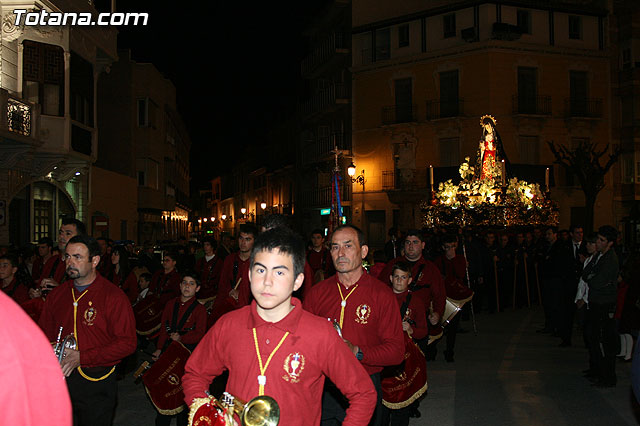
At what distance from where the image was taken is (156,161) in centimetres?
3344

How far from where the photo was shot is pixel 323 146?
38312mm

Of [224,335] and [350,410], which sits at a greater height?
[224,335]

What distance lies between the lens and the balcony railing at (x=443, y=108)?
31094 mm

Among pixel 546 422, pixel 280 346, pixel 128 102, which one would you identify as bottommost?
pixel 546 422

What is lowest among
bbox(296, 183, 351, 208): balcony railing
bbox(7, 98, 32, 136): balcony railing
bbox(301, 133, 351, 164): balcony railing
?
bbox(296, 183, 351, 208): balcony railing

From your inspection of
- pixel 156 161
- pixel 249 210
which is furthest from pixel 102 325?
pixel 249 210

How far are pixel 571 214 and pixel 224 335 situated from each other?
31360mm

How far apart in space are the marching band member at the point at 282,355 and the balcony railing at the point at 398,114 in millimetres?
30106

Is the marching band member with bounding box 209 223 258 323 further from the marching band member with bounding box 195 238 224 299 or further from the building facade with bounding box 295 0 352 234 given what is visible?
the building facade with bounding box 295 0 352 234

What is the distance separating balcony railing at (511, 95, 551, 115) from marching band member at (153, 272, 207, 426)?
1065 inches

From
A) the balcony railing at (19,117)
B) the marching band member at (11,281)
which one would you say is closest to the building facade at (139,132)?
the balcony railing at (19,117)

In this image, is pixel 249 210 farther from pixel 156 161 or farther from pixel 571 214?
pixel 571 214

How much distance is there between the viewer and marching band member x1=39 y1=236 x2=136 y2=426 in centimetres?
479

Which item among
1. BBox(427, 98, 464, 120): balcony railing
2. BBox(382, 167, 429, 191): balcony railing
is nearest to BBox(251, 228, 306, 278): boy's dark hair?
BBox(382, 167, 429, 191): balcony railing
